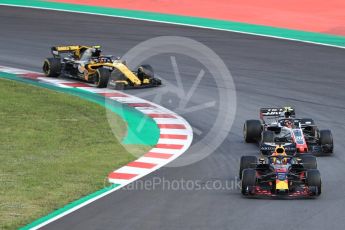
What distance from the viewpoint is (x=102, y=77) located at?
1254 inches

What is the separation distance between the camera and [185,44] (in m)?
39.2

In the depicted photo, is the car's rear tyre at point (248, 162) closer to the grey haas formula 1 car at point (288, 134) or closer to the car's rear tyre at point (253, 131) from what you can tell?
the grey haas formula 1 car at point (288, 134)

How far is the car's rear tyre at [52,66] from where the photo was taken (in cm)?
3353

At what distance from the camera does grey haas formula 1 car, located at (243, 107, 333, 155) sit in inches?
854

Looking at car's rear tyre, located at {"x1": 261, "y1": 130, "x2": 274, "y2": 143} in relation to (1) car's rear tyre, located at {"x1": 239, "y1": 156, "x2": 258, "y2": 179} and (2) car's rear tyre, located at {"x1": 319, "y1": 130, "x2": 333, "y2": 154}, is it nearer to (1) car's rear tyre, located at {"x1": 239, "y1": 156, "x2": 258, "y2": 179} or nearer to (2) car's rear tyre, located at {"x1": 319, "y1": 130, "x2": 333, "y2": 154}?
(2) car's rear tyre, located at {"x1": 319, "y1": 130, "x2": 333, "y2": 154}

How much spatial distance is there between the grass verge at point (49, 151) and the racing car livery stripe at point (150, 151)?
268 mm

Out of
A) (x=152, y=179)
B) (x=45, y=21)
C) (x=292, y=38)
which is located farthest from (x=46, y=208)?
(x=45, y=21)

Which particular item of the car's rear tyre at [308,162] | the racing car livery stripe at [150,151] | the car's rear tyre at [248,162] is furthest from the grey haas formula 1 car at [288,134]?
the racing car livery stripe at [150,151]

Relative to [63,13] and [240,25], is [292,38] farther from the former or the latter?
[63,13]

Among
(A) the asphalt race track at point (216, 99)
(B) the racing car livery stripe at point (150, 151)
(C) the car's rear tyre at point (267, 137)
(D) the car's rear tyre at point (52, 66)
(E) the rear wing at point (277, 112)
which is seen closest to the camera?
(A) the asphalt race track at point (216, 99)

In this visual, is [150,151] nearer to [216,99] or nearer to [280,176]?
[280,176]

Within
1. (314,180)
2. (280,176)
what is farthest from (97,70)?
(314,180)

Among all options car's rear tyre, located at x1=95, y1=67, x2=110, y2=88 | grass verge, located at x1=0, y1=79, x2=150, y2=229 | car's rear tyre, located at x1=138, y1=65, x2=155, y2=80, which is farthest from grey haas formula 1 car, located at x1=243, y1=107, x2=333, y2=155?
car's rear tyre, located at x1=95, y1=67, x2=110, y2=88

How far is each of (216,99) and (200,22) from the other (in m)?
15.1
